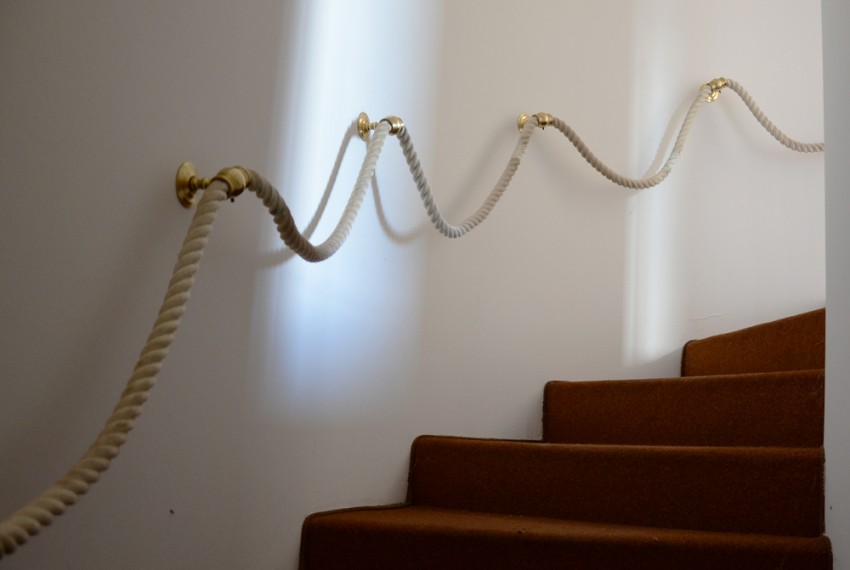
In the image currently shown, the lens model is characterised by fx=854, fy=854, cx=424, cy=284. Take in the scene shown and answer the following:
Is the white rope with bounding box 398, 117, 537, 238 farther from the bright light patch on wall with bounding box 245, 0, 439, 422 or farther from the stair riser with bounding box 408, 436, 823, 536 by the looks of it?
the stair riser with bounding box 408, 436, 823, 536

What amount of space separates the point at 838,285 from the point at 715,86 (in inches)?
70.2

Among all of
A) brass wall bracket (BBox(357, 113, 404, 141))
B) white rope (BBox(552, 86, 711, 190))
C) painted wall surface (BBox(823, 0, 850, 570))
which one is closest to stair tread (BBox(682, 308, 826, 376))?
white rope (BBox(552, 86, 711, 190))

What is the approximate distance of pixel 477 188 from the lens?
285cm

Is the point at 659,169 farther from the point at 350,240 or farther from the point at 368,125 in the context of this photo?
the point at 350,240

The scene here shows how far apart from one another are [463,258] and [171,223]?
1374 mm

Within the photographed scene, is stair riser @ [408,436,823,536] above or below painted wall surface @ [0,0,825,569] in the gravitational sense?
below

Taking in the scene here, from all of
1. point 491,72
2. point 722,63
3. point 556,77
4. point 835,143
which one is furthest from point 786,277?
point 835,143

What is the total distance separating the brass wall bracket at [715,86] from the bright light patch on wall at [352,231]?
3.82ft

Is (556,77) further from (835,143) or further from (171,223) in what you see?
(171,223)

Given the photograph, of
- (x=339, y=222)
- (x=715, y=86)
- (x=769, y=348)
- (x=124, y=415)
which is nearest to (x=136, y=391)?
(x=124, y=415)

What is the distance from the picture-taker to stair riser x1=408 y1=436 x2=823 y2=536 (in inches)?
68.3

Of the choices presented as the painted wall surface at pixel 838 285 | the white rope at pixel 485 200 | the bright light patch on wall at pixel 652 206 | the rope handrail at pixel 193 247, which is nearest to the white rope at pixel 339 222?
the rope handrail at pixel 193 247

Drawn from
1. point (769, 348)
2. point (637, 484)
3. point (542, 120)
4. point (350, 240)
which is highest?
point (542, 120)

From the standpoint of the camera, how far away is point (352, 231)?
7.16 ft
